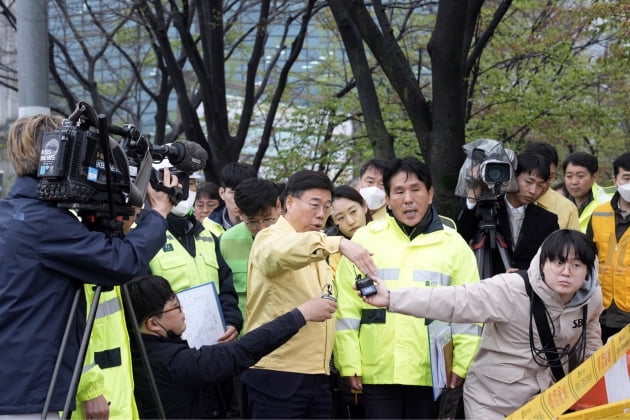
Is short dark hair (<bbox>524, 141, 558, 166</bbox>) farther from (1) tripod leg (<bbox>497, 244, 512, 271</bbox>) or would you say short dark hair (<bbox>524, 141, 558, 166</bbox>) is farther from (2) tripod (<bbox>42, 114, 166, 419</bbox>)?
(2) tripod (<bbox>42, 114, 166, 419</bbox>)

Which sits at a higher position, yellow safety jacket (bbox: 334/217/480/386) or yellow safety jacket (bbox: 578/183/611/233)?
yellow safety jacket (bbox: 578/183/611/233)

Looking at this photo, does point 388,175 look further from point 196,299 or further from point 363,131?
point 363,131

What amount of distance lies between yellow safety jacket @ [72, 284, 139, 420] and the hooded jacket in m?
1.28

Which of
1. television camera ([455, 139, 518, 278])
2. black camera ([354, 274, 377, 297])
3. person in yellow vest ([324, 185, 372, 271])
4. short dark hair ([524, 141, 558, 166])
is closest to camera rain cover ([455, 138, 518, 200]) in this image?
television camera ([455, 139, 518, 278])

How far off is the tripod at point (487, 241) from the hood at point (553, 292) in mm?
1135

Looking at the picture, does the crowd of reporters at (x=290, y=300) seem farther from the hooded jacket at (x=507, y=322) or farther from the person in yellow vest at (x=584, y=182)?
the person in yellow vest at (x=584, y=182)

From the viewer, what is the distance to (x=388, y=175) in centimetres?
462

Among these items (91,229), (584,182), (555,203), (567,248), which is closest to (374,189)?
(555,203)

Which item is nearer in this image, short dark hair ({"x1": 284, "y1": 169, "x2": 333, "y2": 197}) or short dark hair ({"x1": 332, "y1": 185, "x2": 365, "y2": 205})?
short dark hair ({"x1": 284, "y1": 169, "x2": 333, "y2": 197})

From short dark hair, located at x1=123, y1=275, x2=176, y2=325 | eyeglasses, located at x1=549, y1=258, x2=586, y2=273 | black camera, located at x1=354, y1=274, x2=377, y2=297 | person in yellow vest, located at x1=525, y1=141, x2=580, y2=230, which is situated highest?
person in yellow vest, located at x1=525, y1=141, x2=580, y2=230

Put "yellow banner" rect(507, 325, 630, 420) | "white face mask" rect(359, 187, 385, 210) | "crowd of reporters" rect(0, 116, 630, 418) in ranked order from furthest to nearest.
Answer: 1. "white face mask" rect(359, 187, 385, 210)
2. "yellow banner" rect(507, 325, 630, 420)
3. "crowd of reporters" rect(0, 116, 630, 418)

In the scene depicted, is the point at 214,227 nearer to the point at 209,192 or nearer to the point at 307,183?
the point at 209,192

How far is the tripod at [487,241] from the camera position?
4.98 metres

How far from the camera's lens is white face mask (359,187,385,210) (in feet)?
20.4
